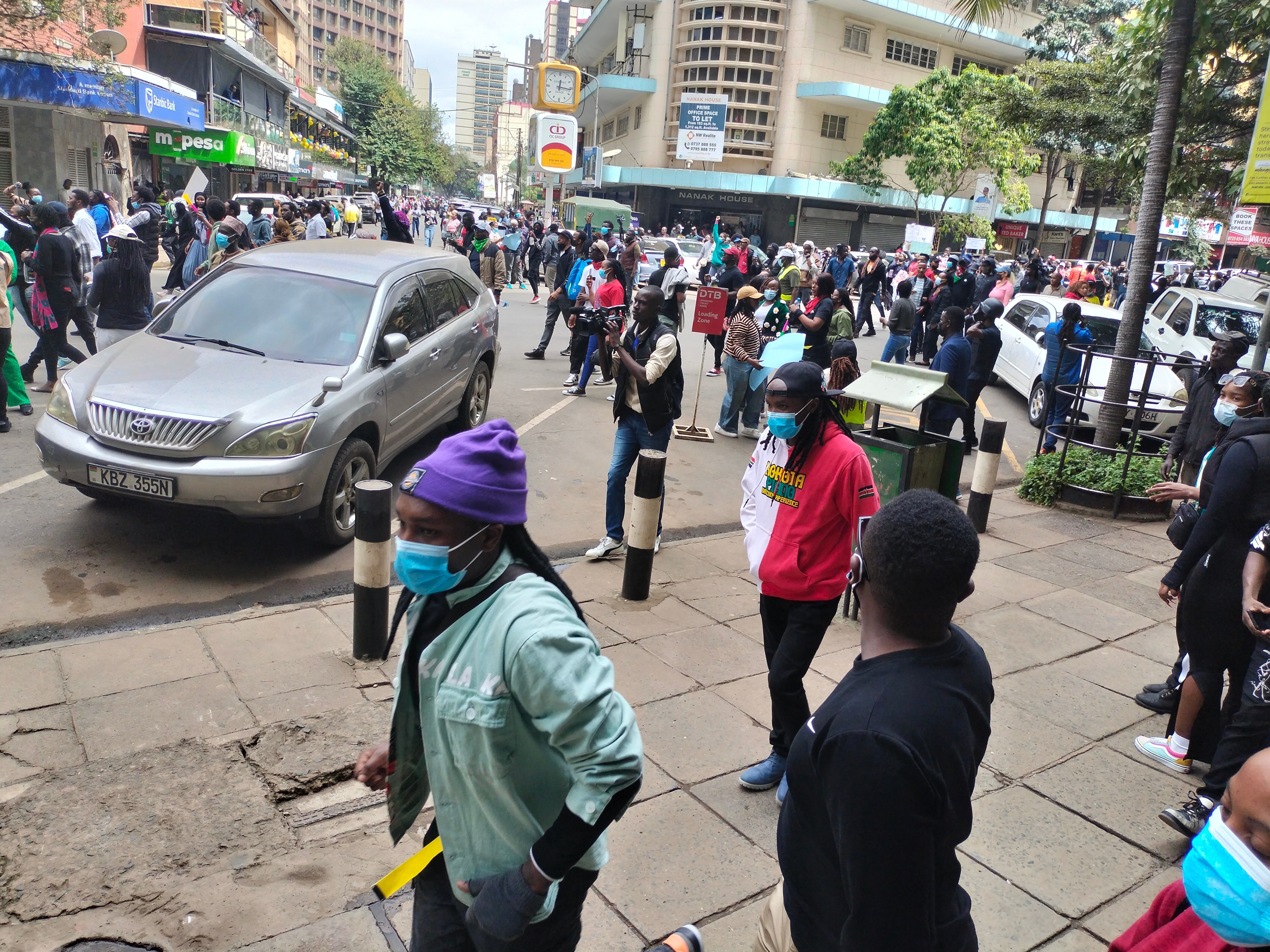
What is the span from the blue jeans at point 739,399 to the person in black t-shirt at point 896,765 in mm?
8565

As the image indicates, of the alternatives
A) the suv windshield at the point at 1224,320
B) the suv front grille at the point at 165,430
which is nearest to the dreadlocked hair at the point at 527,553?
the suv front grille at the point at 165,430

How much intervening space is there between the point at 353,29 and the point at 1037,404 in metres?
149

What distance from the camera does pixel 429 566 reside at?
6.54 ft

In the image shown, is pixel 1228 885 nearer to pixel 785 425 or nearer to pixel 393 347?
pixel 785 425

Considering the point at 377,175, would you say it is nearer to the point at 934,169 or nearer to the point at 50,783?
the point at 934,169

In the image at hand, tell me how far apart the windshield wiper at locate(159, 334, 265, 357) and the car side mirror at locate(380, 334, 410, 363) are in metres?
0.80

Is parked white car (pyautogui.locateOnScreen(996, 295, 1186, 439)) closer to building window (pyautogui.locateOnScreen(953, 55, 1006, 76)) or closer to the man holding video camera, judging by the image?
the man holding video camera

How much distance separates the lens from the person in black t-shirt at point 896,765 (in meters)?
1.63

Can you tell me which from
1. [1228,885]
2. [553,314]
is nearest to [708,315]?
[553,314]

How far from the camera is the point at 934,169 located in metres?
42.3

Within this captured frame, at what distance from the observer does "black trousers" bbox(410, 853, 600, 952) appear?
197cm

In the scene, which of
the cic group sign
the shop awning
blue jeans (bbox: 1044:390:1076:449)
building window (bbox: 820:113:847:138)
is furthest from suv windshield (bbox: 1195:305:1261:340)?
building window (bbox: 820:113:847:138)

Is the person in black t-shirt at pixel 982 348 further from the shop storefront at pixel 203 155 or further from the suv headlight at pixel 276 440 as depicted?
the shop storefront at pixel 203 155

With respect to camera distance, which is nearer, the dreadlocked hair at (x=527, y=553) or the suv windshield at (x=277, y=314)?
the dreadlocked hair at (x=527, y=553)
